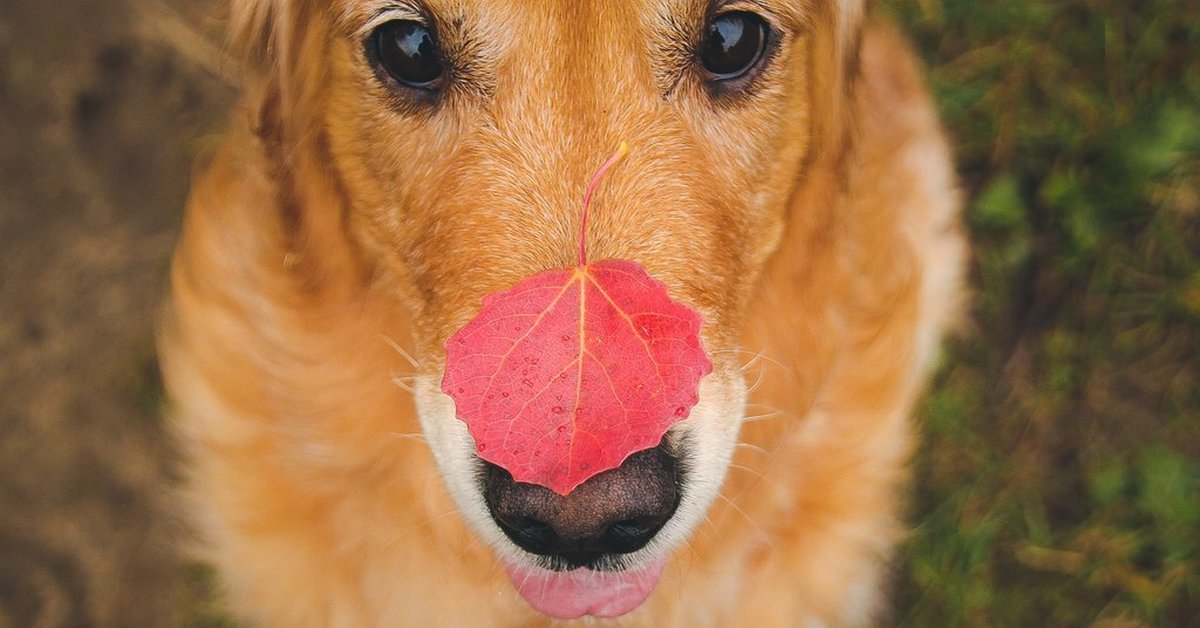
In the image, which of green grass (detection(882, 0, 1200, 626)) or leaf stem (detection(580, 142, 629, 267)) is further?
green grass (detection(882, 0, 1200, 626))

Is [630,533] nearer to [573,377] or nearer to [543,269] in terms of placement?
[573,377]

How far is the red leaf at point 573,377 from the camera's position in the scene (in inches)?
59.8

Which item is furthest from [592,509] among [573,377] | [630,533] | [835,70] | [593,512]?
[835,70]

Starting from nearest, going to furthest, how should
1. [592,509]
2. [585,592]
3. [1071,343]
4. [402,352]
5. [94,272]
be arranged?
[592,509]
[402,352]
[585,592]
[1071,343]
[94,272]

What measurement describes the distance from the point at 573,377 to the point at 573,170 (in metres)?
0.55

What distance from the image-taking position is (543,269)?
6.17 feet

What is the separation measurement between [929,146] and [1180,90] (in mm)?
1097

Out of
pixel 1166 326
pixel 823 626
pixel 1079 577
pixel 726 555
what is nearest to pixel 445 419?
pixel 726 555

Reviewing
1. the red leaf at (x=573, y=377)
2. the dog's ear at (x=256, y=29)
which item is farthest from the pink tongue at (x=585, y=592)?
the dog's ear at (x=256, y=29)

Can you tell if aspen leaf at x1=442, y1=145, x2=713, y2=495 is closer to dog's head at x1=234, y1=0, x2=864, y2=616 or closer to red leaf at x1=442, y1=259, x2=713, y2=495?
red leaf at x1=442, y1=259, x2=713, y2=495

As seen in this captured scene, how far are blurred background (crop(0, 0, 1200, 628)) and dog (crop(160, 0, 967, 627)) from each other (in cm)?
38

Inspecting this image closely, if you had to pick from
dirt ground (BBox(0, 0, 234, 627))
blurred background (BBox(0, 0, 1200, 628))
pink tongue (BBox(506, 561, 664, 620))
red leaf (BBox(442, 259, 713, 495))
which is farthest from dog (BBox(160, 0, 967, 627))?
dirt ground (BBox(0, 0, 234, 627))

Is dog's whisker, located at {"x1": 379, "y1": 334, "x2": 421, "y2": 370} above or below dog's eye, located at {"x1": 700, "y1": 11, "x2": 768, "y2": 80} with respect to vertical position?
below

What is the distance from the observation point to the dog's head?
1.87m
